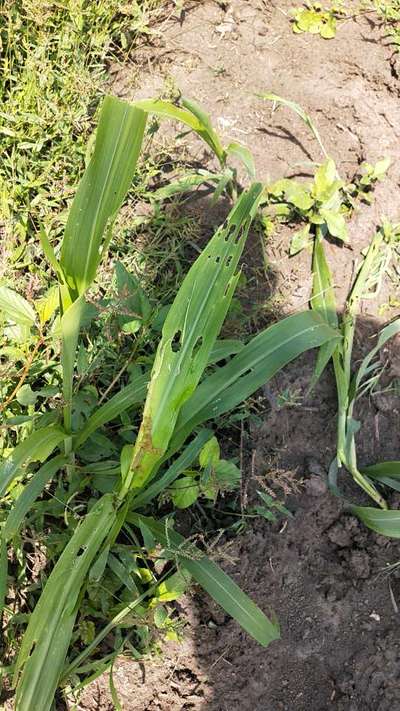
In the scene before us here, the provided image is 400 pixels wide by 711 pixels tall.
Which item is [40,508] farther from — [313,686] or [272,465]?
[313,686]

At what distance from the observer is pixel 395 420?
2.07 metres

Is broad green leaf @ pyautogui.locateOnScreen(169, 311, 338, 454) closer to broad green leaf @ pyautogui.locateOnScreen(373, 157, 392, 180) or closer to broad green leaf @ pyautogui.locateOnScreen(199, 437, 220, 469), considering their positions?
broad green leaf @ pyautogui.locateOnScreen(199, 437, 220, 469)

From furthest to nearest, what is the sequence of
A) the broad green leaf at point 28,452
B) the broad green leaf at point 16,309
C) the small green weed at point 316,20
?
the small green weed at point 316,20, the broad green leaf at point 16,309, the broad green leaf at point 28,452

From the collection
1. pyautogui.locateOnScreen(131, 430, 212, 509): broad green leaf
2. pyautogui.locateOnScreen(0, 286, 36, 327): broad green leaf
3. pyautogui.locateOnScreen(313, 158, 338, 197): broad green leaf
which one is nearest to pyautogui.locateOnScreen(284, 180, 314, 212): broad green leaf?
pyautogui.locateOnScreen(313, 158, 338, 197): broad green leaf

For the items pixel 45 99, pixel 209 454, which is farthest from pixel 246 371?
pixel 45 99

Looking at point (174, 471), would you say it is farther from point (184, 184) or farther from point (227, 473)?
point (184, 184)

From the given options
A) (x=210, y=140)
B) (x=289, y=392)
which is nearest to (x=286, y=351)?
(x=289, y=392)

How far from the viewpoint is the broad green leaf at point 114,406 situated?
167 centimetres

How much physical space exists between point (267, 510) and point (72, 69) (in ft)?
4.80

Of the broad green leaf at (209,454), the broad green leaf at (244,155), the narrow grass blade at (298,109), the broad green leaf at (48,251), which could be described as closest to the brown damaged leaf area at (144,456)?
the broad green leaf at (209,454)

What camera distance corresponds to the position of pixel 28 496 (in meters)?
1.57

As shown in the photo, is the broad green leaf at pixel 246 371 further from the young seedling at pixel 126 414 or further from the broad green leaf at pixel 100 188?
the broad green leaf at pixel 100 188

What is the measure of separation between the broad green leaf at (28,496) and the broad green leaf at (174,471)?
8.3 inches

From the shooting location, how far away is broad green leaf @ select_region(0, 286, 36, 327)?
167 centimetres
